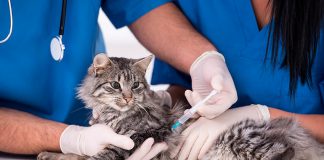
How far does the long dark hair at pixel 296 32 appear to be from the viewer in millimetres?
1369

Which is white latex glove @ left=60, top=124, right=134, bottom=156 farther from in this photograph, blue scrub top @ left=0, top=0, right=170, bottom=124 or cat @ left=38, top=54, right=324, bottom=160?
blue scrub top @ left=0, top=0, right=170, bottom=124

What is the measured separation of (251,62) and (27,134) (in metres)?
0.73

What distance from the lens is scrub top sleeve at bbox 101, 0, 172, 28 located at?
1.70 meters

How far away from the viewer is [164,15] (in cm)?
171

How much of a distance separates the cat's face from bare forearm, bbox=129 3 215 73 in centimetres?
25

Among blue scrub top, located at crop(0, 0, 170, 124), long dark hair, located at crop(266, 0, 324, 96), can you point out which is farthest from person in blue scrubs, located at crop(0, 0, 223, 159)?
long dark hair, located at crop(266, 0, 324, 96)

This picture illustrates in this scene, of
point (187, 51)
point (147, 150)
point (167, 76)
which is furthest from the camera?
point (167, 76)

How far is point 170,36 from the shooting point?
168 centimetres

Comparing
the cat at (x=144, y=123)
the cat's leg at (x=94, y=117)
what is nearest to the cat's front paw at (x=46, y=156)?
the cat at (x=144, y=123)

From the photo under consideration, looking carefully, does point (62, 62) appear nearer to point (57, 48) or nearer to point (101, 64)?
point (57, 48)

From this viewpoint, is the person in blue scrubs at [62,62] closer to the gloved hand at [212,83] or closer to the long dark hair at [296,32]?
the gloved hand at [212,83]

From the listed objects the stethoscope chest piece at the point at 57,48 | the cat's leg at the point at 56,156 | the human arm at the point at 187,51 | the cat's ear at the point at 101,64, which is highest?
the stethoscope chest piece at the point at 57,48

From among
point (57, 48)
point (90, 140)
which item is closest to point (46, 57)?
point (57, 48)

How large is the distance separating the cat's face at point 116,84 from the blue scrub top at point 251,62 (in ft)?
1.20
